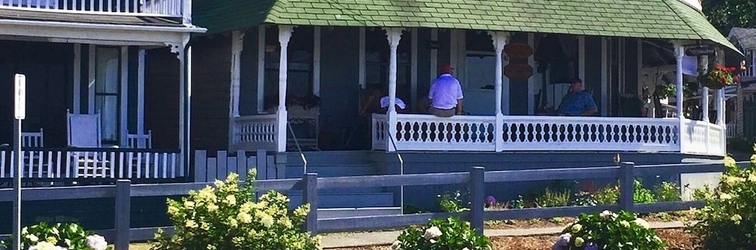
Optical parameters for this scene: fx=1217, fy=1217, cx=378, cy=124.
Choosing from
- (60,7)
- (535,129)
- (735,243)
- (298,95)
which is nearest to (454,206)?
(535,129)

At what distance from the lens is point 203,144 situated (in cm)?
2203

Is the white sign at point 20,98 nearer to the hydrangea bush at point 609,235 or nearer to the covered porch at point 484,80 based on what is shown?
the hydrangea bush at point 609,235

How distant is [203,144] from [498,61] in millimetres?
5664

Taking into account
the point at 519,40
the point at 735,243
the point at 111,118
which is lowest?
the point at 735,243

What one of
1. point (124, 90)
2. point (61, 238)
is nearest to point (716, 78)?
point (124, 90)

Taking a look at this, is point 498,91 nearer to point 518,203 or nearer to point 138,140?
point 518,203

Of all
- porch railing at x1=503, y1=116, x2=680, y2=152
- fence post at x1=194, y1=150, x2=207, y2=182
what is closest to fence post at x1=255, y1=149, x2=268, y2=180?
fence post at x1=194, y1=150, x2=207, y2=182

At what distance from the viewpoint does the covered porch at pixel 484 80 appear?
19.7 meters

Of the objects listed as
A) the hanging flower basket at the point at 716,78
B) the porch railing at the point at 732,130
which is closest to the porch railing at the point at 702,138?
the hanging flower basket at the point at 716,78

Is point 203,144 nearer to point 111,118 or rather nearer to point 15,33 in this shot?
point 111,118

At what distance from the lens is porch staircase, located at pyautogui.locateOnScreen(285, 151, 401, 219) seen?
1792 centimetres

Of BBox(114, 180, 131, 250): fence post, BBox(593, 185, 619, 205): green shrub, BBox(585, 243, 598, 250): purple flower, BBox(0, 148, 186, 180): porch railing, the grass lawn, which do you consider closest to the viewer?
BBox(114, 180, 131, 250): fence post

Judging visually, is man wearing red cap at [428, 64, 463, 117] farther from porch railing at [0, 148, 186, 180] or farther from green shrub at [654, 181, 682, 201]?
porch railing at [0, 148, 186, 180]

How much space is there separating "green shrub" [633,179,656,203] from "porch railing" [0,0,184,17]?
7711mm
